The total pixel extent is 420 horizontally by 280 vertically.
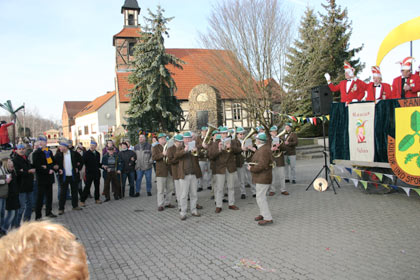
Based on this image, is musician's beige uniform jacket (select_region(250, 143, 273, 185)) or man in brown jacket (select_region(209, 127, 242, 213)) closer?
musician's beige uniform jacket (select_region(250, 143, 273, 185))

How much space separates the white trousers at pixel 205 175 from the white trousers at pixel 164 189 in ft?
7.38

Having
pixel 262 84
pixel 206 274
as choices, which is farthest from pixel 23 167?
pixel 262 84

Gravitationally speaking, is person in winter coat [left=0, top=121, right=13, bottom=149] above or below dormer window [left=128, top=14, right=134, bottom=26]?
below

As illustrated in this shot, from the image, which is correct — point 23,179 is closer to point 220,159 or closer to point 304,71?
point 220,159

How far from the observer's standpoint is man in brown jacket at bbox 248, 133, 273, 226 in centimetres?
649

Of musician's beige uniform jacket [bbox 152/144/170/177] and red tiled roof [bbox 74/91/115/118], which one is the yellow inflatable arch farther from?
red tiled roof [bbox 74/91/115/118]

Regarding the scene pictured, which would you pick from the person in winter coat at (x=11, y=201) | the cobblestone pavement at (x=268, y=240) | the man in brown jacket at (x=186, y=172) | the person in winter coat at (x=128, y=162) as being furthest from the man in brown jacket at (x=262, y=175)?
the person in winter coat at (x=128, y=162)

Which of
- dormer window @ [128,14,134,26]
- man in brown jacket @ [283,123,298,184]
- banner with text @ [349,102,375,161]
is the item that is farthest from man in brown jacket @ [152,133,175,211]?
dormer window @ [128,14,134,26]

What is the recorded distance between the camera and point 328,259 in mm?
4602

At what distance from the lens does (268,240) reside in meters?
5.59

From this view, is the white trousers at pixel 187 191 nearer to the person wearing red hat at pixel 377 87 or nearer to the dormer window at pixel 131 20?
the person wearing red hat at pixel 377 87

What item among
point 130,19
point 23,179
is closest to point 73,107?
point 130,19

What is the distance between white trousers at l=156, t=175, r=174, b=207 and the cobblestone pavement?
343 mm

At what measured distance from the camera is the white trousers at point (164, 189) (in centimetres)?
875
